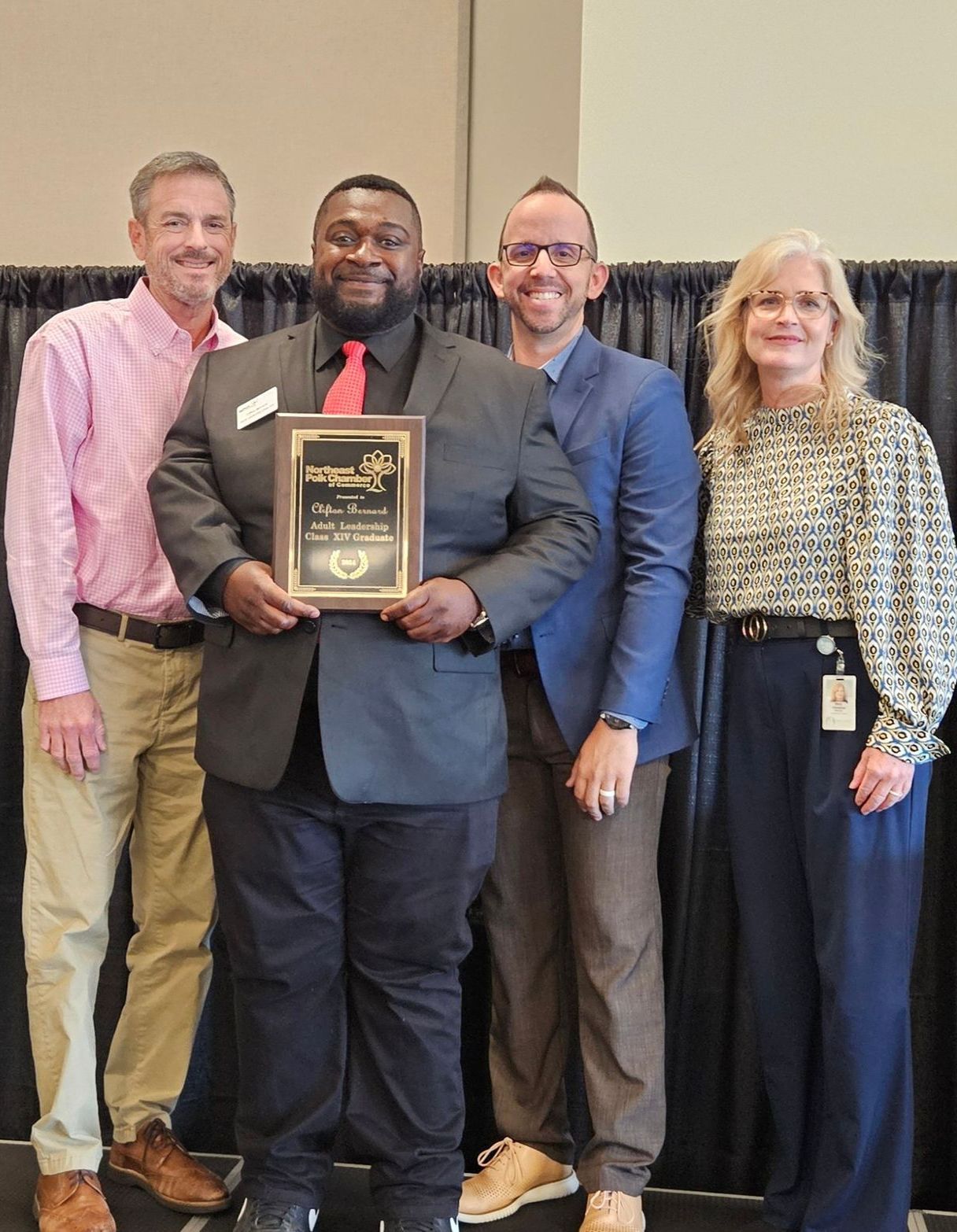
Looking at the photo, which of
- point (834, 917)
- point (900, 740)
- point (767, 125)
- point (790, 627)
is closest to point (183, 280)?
point (790, 627)

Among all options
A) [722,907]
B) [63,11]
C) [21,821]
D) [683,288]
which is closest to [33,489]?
[21,821]

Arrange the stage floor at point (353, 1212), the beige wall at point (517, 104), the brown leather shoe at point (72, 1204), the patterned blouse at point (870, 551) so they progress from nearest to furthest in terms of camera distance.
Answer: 1. the patterned blouse at point (870, 551)
2. the brown leather shoe at point (72, 1204)
3. the stage floor at point (353, 1212)
4. the beige wall at point (517, 104)

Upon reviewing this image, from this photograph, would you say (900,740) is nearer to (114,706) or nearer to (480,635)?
(480,635)

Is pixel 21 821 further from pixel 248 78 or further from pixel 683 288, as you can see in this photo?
pixel 248 78

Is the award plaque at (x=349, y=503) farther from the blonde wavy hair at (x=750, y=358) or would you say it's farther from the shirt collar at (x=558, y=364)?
the blonde wavy hair at (x=750, y=358)

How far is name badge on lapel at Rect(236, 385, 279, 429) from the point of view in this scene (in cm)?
207

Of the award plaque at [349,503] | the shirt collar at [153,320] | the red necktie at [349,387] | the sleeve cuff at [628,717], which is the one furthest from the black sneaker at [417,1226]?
the shirt collar at [153,320]

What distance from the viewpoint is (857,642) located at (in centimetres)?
219

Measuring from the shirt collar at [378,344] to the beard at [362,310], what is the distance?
0.01 m

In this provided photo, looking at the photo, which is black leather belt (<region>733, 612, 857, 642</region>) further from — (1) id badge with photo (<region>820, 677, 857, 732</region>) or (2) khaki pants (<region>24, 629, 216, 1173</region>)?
(2) khaki pants (<region>24, 629, 216, 1173</region>)

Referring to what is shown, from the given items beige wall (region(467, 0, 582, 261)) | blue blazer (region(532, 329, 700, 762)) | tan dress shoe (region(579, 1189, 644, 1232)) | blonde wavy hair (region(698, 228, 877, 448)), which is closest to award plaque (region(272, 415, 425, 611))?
blue blazer (region(532, 329, 700, 762))

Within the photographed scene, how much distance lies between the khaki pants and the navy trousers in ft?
3.47

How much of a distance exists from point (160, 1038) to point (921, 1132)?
1577 millimetres

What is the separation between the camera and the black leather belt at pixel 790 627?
2199 mm
